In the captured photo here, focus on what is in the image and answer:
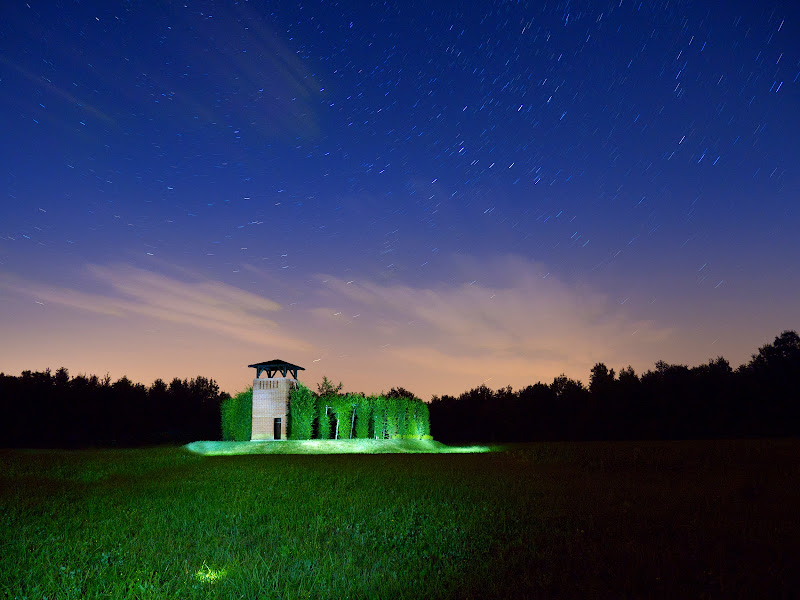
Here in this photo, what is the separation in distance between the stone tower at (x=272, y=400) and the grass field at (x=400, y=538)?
28.3 m

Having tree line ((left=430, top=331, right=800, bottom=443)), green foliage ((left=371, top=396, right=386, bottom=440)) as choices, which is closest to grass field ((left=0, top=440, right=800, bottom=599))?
green foliage ((left=371, top=396, right=386, bottom=440))

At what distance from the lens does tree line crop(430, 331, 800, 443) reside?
6412cm

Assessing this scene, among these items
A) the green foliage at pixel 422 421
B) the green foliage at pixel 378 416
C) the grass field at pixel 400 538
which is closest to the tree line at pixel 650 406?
the green foliage at pixel 422 421

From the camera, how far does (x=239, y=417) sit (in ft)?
166

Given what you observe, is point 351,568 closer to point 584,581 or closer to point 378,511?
point 584,581

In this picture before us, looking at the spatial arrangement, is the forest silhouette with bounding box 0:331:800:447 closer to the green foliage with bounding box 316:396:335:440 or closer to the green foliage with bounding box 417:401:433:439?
the green foliage with bounding box 417:401:433:439

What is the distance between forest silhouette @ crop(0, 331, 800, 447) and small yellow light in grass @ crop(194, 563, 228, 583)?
2749 inches

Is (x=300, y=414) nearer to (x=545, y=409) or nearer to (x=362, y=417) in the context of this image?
(x=362, y=417)

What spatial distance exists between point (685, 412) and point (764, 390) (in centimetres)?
914

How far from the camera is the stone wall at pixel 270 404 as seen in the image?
1742 inches

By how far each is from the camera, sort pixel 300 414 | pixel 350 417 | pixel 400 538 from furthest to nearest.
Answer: pixel 350 417 → pixel 300 414 → pixel 400 538

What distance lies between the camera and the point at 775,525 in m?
9.17

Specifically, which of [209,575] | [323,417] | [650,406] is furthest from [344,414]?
[650,406]

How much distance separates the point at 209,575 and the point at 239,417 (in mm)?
46316
